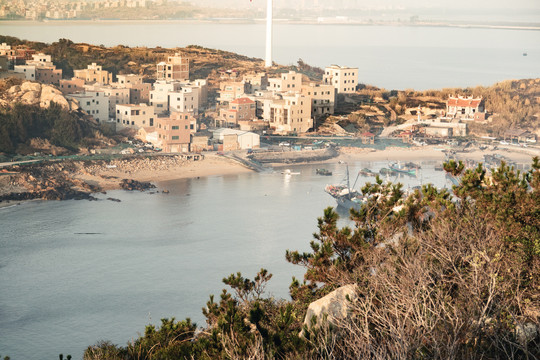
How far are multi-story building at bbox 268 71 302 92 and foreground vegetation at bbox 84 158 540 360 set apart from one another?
1072 cm

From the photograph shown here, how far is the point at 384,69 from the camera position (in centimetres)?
2369

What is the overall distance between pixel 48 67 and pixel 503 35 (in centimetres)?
2380

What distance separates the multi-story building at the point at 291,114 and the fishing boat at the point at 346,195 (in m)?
3.37

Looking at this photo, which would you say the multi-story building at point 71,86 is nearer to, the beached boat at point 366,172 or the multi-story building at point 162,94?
the multi-story building at point 162,94

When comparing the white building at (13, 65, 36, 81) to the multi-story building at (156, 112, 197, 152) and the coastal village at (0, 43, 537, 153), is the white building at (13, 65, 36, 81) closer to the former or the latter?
the coastal village at (0, 43, 537, 153)

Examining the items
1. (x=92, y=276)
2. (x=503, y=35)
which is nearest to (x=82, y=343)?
(x=92, y=276)

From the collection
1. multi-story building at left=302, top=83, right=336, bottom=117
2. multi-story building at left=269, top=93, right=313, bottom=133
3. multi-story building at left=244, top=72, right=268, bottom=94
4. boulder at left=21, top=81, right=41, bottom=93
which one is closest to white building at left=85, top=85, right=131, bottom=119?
boulder at left=21, top=81, right=41, bottom=93

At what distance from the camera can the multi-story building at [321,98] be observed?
550 inches

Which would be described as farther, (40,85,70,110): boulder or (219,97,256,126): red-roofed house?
(219,97,256,126): red-roofed house

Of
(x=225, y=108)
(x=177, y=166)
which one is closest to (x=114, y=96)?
(x=225, y=108)

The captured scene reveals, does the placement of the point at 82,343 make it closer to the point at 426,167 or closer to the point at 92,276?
the point at 92,276

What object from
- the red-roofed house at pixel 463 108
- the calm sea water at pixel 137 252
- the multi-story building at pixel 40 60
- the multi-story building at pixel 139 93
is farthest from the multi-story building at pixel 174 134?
the red-roofed house at pixel 463 108

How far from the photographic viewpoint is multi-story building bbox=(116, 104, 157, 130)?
12445 mm

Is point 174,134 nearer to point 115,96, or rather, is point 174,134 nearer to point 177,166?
point 177,166
